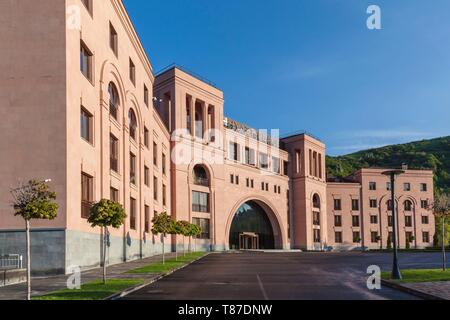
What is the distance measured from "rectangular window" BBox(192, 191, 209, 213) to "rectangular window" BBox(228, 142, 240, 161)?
9.35 meters

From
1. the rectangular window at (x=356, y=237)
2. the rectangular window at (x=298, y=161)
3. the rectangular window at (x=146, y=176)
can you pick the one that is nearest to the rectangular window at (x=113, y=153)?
the rectangular window at (x=146, y=176)

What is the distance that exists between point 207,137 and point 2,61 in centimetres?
4545

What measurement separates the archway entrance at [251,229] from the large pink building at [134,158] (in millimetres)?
231

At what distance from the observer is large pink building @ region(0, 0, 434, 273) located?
27.1m

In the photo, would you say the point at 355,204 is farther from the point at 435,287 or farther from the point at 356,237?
the point at 435,287

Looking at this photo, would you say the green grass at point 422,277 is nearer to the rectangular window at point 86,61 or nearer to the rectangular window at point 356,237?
the rectangular window at point 86,61

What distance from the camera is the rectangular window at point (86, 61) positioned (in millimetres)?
31764

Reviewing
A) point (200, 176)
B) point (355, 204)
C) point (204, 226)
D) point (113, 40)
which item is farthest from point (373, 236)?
point (113, 40)

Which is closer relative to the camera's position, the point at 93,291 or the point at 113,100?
the point at 93,291

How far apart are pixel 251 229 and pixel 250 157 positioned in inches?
450

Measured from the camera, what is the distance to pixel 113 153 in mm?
39375
